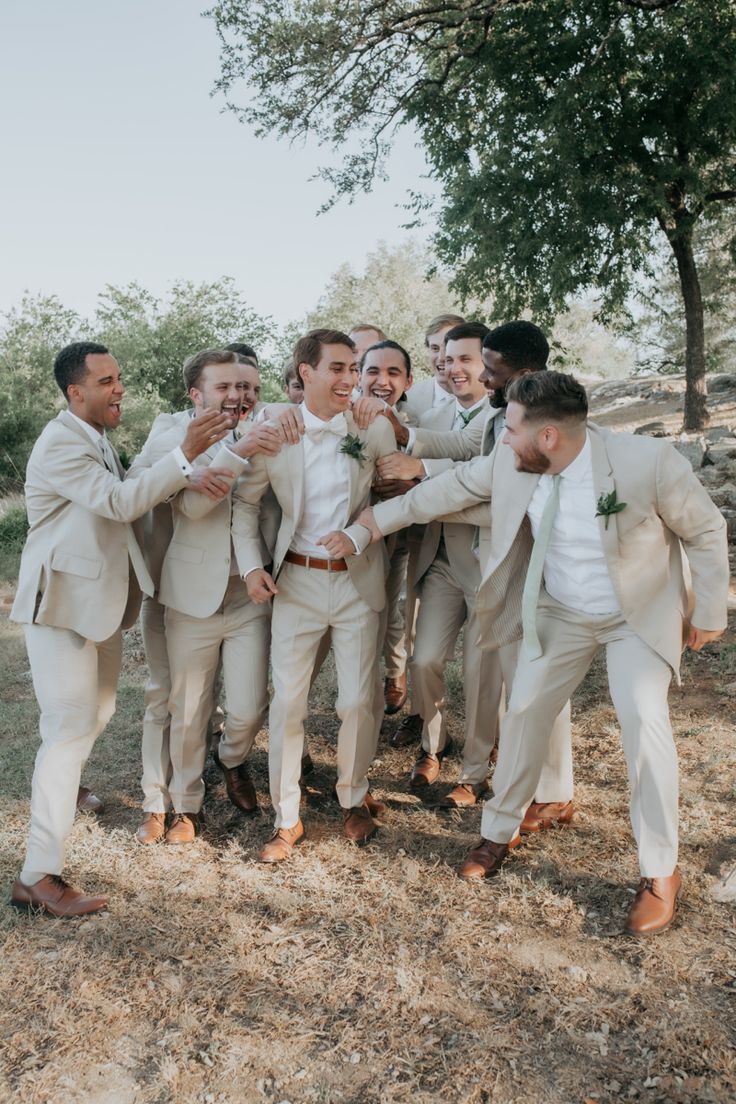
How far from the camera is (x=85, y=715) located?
465 cm

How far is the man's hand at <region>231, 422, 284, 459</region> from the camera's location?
5.02 metres

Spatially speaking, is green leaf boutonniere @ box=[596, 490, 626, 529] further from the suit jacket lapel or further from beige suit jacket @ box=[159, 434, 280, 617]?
beige suit jacket @ box=[159, 434, 280, 617]

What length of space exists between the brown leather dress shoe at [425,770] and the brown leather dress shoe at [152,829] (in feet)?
5.23

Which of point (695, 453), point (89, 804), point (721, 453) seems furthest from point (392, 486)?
point (695, 453)

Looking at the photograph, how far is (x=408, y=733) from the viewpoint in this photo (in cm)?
681

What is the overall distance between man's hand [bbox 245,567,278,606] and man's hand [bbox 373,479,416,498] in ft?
3.05

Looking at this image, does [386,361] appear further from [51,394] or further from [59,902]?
[51,394]

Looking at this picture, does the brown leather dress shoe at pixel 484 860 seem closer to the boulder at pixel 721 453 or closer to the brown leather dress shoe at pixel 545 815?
the brown leather dress shoe at pixel 545 815

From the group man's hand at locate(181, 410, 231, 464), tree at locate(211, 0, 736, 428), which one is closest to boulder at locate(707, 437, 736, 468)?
tree at locate(211, 0, 736, 428)

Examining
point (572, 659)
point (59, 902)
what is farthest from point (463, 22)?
point (59, 902)

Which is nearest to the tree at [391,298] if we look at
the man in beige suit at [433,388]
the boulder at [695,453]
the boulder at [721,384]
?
the boulder at [721,384]

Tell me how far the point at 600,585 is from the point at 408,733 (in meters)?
2.73

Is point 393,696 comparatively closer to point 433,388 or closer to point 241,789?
point 241,789

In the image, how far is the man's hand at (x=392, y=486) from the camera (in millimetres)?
5461
